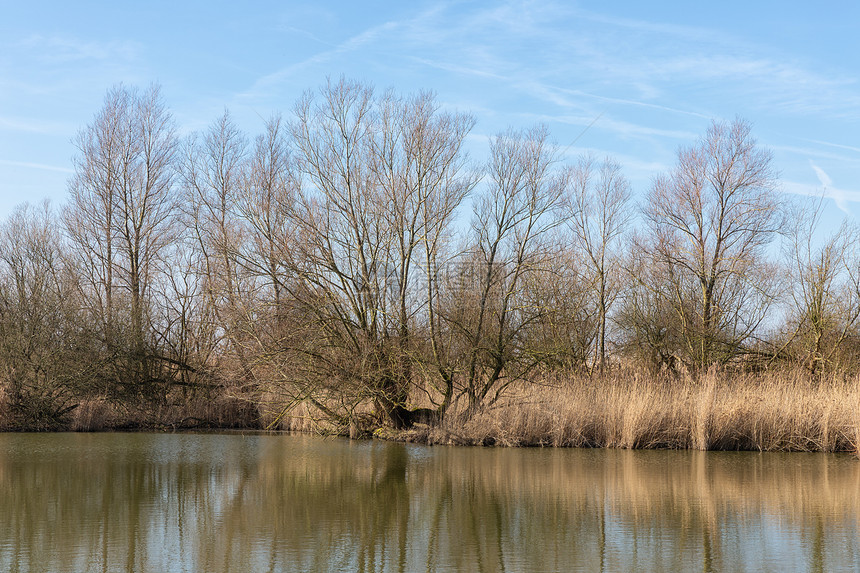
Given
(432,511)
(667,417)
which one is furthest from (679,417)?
(432,511)

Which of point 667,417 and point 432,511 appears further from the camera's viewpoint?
point 667,417

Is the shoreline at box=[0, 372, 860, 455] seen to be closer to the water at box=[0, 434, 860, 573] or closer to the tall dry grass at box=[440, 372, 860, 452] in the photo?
the tall dry grass at box=[440, 372, 860, 452]

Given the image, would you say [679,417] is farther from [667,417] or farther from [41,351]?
[41,351]

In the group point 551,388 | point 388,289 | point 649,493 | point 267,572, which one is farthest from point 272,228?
point 267,572

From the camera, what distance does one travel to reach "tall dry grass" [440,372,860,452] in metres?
14.8

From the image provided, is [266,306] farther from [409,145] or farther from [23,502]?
[23,502]

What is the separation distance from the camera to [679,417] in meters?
15.4

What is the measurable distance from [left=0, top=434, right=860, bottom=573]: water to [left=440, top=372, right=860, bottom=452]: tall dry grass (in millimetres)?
732

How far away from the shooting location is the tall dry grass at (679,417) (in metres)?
14.8

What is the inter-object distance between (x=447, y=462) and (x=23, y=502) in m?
6.22

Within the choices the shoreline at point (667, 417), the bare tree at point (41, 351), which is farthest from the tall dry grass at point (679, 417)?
the bare tree at point (41, 351)

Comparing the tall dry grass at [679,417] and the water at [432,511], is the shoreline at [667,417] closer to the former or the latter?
the tall dry grass at [679,417]

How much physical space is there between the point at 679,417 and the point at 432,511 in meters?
8.02

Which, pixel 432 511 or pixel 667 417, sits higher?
pixel 667 417
